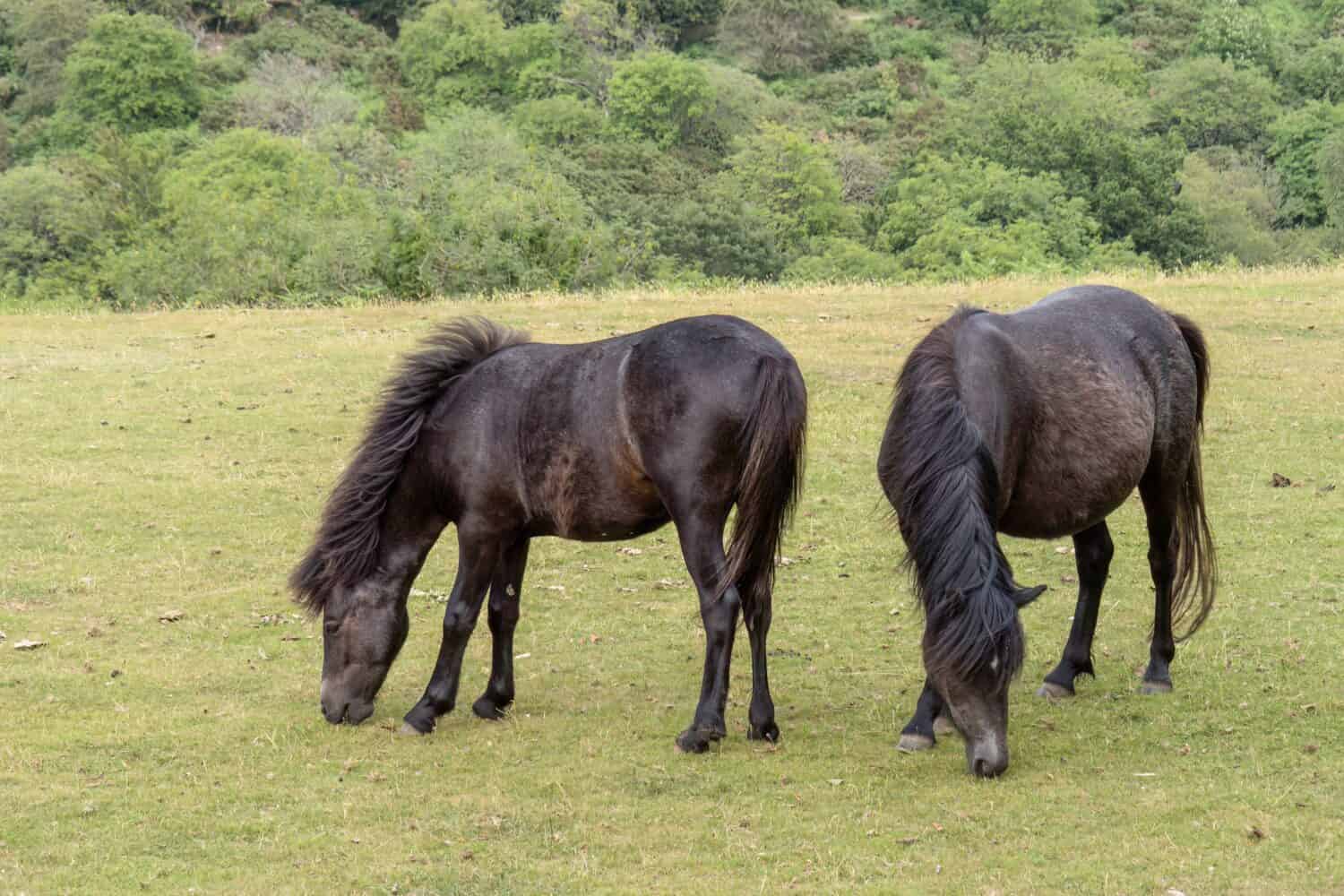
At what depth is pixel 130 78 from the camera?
75.7 metres

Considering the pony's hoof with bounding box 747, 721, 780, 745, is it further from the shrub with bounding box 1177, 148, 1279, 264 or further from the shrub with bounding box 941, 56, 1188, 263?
the shrub with bounding box 1177, 148, 1279, 264

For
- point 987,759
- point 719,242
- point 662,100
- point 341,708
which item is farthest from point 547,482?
point 662,100

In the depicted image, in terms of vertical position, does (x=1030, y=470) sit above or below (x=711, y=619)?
above

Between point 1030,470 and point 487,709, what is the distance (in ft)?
10.2

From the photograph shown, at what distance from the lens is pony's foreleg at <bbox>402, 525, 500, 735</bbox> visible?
24.4 feet

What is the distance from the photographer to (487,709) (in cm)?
764

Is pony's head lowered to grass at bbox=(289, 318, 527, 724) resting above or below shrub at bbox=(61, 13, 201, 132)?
above

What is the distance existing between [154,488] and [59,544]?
5.65 feet

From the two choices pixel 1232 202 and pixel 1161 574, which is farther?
pixel 1232 202

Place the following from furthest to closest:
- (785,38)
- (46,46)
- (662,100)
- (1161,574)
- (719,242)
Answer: (785,38) < (46,46) < (662,100) < (719,242) < (1161,574)

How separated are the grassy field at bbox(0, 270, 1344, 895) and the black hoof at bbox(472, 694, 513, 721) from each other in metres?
0.11

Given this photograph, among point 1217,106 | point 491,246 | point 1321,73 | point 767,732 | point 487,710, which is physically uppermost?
point 767,732

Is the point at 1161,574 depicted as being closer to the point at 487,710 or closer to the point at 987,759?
the point at 987,759

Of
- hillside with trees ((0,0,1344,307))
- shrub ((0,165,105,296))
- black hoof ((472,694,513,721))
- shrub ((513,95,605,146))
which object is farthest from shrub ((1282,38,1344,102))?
black hoof ((472,694,513,721))
